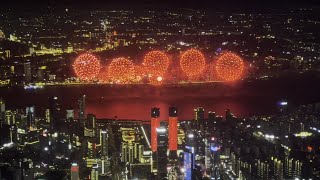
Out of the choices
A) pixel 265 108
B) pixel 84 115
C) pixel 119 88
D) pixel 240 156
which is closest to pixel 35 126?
pixel 84 115

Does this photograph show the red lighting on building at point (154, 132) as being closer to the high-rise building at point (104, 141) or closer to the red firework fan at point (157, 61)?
the high-rise building at point (104, 141)

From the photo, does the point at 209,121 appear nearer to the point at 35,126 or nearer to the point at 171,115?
the point at 171,115

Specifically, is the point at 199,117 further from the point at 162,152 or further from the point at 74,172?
the point at 74,172

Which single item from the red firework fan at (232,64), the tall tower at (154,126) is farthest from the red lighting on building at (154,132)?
the red firework fan at (232,64)

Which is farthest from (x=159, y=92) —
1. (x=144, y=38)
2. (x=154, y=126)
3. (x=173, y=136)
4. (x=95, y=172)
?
(x=95, y=172)

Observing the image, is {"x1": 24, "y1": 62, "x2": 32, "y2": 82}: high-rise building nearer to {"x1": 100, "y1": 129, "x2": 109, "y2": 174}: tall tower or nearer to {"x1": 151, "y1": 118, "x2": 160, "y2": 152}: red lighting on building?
{"x1": 100, "y1": 129, "x2": 109, "y2": 174}: tall tower
